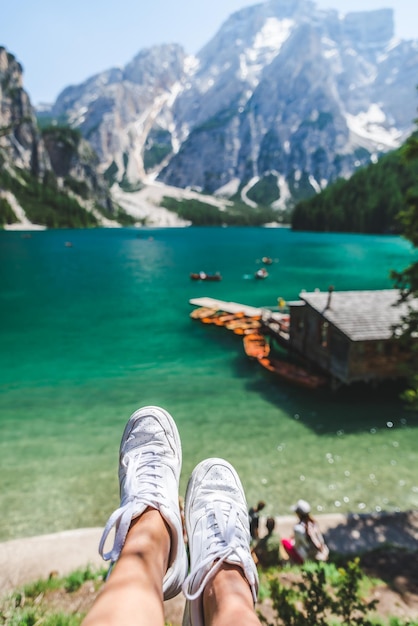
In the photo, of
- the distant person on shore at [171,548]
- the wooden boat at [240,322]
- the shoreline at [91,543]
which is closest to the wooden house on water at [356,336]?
the shoreline at [91,543]

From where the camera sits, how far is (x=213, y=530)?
3.31 metres

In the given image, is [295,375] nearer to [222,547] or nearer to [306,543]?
[306,543]

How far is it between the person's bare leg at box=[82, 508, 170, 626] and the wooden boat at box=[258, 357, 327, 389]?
1835 centimetres

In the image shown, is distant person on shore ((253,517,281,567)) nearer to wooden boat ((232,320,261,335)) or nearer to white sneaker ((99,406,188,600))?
white sneaker ((99,406,188,600))

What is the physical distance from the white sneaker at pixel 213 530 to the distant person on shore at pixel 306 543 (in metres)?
4.78

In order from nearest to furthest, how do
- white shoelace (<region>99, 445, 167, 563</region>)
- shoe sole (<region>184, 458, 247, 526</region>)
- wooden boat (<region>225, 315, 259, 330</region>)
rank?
white shoelace (<region>99, 445, 167, 563</region>)
shoe sole (<region>184, 458, 247, 526</region>)
wooden boat (<region>225, 315, 259, 330</region>)

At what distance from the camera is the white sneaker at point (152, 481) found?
2.97 meters

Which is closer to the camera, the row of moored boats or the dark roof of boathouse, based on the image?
the dark roof of boathouse

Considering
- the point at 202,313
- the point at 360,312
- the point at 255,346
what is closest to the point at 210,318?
the point at 202,313

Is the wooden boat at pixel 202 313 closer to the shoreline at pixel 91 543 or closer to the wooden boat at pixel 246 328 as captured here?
the wooden boat at pixel 246 328

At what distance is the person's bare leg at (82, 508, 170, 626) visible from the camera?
210 cm

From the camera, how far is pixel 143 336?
31672mm

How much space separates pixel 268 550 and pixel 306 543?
787 millimetres

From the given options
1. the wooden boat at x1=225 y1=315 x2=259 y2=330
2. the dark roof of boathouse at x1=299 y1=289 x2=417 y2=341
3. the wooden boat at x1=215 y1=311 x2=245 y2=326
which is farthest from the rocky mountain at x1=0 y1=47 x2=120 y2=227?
the dark roof of boathouse at x1=299 y1=289 x2=417 y2=341
